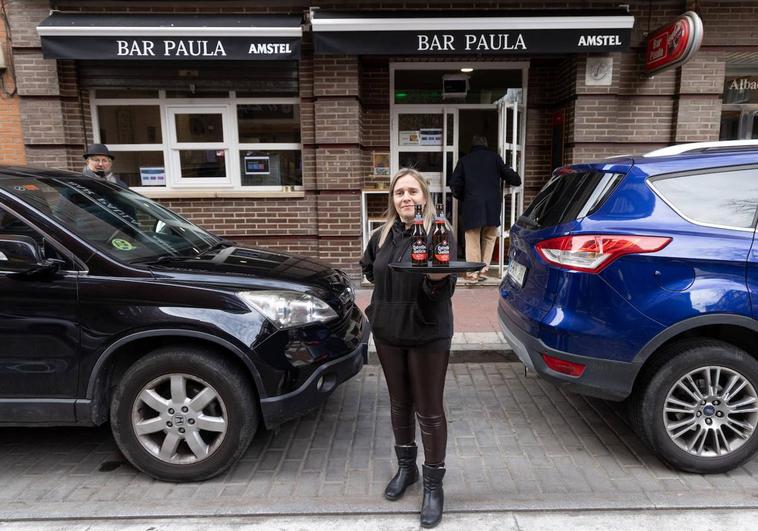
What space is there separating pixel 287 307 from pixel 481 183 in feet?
15.4

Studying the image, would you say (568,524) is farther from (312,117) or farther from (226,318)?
(312,117)

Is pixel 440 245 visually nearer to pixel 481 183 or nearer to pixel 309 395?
pixel 309 395

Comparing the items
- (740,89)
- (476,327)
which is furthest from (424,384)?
(740,89)

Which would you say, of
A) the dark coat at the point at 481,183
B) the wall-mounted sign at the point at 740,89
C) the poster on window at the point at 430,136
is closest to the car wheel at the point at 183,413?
the dark coat at the point at 481,183

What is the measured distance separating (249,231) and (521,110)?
4527 mm

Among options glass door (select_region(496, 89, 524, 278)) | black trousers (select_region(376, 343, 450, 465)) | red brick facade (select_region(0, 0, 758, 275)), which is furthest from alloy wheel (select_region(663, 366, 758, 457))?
red brick facade (select_region(0, 0, 758, 275))

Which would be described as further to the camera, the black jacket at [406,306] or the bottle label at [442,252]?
the black jacket at [406,306]

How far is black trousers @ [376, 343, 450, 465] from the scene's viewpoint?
2.68 meters

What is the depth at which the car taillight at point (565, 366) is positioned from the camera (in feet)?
10.2

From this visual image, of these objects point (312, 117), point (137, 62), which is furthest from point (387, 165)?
point (137, 62)

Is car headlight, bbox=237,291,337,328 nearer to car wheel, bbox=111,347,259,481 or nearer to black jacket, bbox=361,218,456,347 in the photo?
car wheel, bbox=111,347,259,481

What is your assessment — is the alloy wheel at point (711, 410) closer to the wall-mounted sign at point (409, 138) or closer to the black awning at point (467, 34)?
the black awning at point (467, 34)

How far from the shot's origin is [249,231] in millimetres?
7707

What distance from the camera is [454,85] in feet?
26.9
